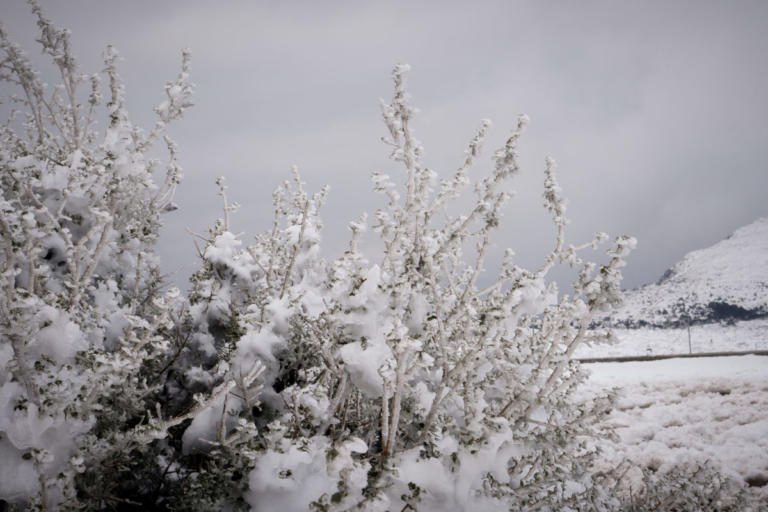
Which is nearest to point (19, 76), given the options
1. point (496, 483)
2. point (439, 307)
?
point (439, 307)

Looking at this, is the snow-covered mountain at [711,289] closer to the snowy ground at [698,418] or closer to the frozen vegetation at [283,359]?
the snowy ground at [698,418]

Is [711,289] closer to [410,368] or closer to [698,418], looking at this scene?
[698,418]

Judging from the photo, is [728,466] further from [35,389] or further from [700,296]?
[700,296]

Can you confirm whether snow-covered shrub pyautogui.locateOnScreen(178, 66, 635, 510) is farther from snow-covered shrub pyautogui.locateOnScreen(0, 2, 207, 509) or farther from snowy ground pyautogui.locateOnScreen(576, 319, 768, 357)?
snowy ground pyautogui.locateOnScreen(576, 319, 768, 357)

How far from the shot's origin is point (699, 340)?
1848 inches

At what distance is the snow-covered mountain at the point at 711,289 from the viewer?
211 ft

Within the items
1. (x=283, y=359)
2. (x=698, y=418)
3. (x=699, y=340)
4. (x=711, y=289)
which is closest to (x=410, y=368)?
(x=283, y=359)

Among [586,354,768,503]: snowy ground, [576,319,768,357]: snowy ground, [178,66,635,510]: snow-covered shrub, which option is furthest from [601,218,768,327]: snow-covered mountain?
[178,66,635,510]: snow-covered shrub

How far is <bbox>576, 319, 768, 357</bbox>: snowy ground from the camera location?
124 ft

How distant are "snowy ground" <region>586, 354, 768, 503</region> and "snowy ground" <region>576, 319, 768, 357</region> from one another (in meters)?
29.4

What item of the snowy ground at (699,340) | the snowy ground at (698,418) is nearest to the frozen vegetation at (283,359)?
the snowy ground at (698,418)

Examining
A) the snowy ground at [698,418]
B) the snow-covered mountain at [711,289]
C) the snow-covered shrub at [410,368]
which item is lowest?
the snowy ground at [698,418]

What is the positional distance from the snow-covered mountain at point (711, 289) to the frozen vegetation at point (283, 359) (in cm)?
Result: 5674

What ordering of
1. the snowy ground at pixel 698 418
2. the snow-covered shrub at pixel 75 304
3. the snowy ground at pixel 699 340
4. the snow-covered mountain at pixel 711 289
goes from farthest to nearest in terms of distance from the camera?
the snow-covered mountain at pixel 711 289 → the snowy ground at pixel 699 340 → the snowy ground at pixel 698 418 → the snow-covered shrub at pixel 75 304
